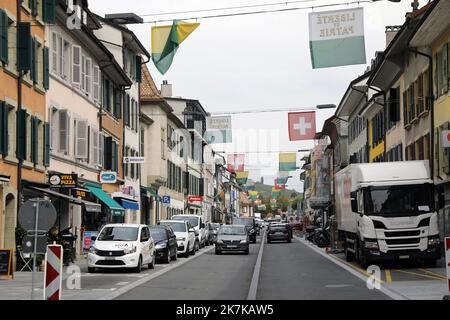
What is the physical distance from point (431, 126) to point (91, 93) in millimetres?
16468

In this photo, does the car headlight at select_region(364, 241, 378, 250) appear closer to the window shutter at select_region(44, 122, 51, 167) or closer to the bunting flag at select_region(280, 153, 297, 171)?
the window shutter at select_region(44, 122, 51, 167)

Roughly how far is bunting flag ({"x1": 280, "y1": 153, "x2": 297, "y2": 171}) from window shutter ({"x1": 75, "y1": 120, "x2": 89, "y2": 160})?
29148 millimetres

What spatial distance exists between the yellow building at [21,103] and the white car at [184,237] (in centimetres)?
943

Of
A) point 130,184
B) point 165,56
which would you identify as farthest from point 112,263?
point 130,184

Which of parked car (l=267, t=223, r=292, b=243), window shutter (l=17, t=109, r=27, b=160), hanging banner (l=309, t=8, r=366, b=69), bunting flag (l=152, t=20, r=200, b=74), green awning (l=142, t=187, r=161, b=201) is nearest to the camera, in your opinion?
hanging banner (l=309, t=8, r=366, b=69)

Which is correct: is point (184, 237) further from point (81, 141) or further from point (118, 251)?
point (118, 251)

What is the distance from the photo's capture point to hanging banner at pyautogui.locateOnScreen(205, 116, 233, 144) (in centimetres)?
4334

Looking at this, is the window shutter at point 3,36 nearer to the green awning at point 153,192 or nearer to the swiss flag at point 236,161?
the green awning at point 153,192

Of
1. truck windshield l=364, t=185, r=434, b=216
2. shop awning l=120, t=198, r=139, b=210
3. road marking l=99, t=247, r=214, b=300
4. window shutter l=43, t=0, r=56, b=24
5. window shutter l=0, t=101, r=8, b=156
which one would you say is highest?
window shutter l=43, t=0, r=56, b=24

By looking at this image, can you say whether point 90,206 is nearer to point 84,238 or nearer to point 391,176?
point 84,238

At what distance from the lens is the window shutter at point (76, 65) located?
37.6 metres

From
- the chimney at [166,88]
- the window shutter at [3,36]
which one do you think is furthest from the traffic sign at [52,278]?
the chimney at [166,88]

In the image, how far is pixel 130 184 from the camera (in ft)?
176

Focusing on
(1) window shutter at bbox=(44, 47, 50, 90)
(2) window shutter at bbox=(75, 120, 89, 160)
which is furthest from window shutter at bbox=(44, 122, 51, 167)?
(2) window shutter at bbox=(75, 120, 89, 160)
